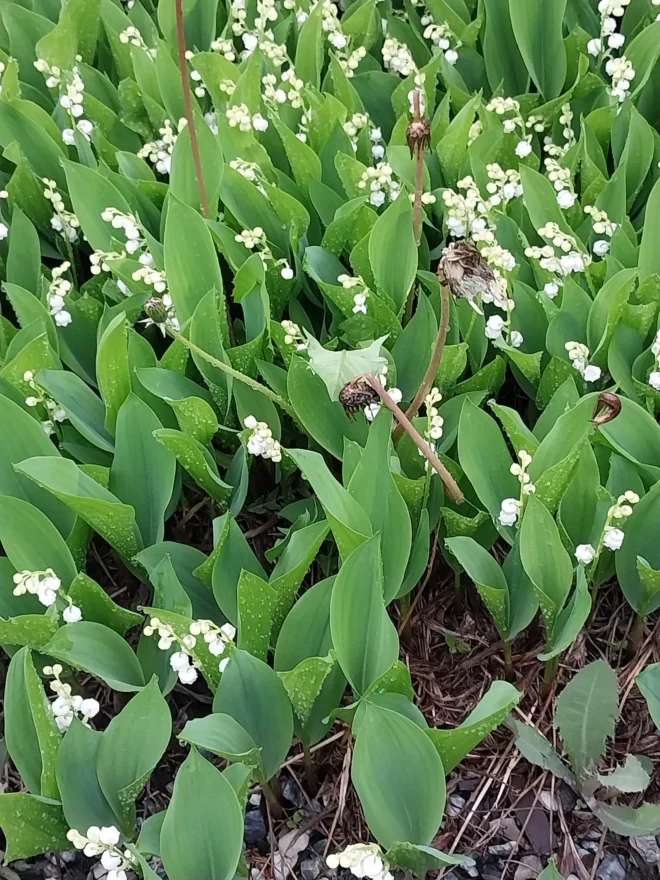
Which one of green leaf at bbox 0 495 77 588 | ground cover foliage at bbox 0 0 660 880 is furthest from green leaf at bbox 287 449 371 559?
green leaf at bbox 0 495 77 588

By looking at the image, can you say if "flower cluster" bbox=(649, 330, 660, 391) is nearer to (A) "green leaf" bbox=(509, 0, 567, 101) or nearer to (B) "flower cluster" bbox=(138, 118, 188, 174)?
(A) "green leaf" bbox=(509, 0, 567, 101)

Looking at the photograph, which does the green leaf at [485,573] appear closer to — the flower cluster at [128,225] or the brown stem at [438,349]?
the brown stem at [438,349]

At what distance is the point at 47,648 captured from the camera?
36.8 inches

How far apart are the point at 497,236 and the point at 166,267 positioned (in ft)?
1.67

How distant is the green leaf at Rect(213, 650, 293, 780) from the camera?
0.90m

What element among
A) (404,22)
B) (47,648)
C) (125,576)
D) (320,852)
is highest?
(404,22)

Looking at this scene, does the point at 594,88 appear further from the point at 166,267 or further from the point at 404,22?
the point at 166,267

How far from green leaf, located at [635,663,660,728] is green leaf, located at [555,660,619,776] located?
37 millimetres

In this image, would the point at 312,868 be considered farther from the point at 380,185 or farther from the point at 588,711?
the point at 380,185

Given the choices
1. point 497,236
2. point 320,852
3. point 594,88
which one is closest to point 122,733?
point 320,852

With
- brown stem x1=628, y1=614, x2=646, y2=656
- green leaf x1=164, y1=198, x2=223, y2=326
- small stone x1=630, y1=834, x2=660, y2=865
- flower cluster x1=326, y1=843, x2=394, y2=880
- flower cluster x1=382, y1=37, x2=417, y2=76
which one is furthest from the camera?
flower cluster x1=382, y1=37, x2=417, y2=76

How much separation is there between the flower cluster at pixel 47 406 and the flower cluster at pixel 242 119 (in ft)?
1.71

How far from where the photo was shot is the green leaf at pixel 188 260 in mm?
1191

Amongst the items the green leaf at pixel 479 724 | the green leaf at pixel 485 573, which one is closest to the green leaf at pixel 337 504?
the green leaf at pixel 485 573
